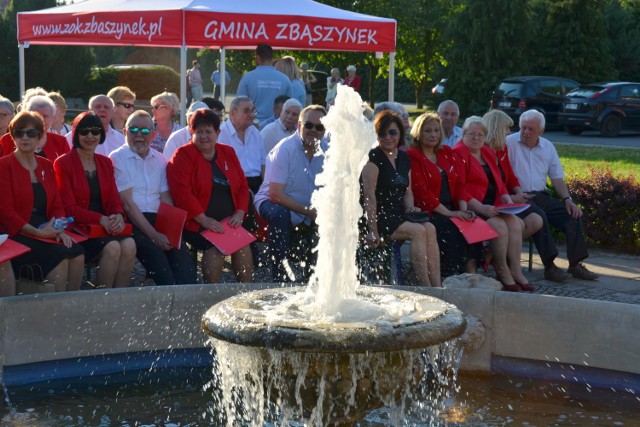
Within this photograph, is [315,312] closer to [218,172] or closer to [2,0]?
[218,172]

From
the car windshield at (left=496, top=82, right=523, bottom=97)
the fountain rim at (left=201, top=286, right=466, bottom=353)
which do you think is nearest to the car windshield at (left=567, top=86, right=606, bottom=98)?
the car windshield at (left=496, top=82, right=523, bottom=97)

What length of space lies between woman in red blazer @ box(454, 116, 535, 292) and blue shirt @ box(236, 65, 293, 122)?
11.6ft

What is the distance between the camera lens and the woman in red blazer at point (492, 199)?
8.70 meters

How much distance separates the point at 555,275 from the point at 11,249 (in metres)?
4.78

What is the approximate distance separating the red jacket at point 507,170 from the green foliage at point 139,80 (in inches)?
1088

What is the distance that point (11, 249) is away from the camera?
7012 millimetres

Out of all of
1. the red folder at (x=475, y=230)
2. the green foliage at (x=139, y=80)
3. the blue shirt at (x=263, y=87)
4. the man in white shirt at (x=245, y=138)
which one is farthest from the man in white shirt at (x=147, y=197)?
the green foliage at (x=139, y=80)

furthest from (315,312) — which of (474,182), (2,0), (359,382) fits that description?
(2,0)

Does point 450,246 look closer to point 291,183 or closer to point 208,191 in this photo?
point 291,183

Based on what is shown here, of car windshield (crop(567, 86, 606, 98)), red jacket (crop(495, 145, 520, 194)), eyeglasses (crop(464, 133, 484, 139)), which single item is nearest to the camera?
eyeglasses (crop(464, 133, 484, 139))

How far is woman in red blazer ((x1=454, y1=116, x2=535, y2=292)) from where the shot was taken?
870cm

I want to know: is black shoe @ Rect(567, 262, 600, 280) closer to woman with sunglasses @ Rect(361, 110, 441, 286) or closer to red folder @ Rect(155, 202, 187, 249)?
woman with sunglasses @ Rect(361, 110, 441, 286)

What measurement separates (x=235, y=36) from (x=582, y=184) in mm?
4474

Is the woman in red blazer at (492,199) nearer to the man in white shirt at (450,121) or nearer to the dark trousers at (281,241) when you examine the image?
the man in white shirt at (450,121)
